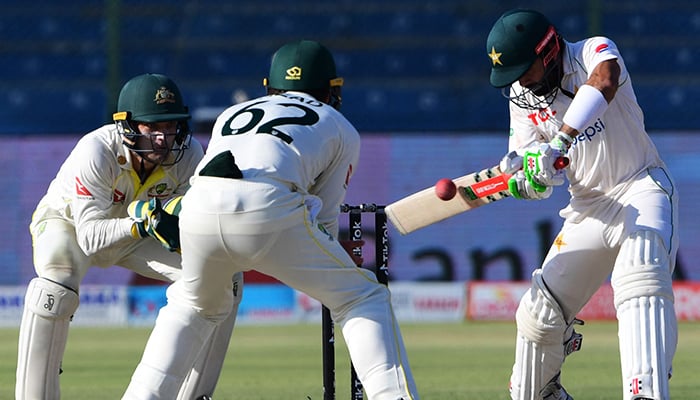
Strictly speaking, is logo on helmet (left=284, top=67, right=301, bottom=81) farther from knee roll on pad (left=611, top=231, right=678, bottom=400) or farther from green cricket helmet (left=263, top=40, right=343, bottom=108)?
knee roll on pad (left=611, top=231, right=678, bottom=400)

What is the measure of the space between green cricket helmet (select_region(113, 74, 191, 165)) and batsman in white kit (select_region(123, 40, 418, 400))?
104cm

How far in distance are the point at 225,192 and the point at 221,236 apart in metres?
0.14

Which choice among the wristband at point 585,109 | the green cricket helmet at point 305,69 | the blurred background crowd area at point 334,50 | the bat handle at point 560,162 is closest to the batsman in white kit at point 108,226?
the green cricket helmet at point 305,69

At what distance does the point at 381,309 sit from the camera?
412 cm

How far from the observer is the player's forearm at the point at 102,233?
510 centimetres

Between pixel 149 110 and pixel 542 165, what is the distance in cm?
176

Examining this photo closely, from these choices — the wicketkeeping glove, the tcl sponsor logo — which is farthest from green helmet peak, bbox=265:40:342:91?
the tcl sponsor logo

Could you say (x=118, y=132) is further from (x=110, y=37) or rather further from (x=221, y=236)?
(x=110, y=37)

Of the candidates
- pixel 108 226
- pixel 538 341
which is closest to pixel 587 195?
pixel 538 341

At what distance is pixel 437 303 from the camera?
15258 mm

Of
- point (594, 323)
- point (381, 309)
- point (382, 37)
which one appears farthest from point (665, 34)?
point (381, 309)

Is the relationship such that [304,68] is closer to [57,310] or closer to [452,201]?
[452,201]

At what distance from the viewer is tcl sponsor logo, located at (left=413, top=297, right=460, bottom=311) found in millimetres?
15211

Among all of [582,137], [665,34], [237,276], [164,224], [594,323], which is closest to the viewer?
[164,224]
